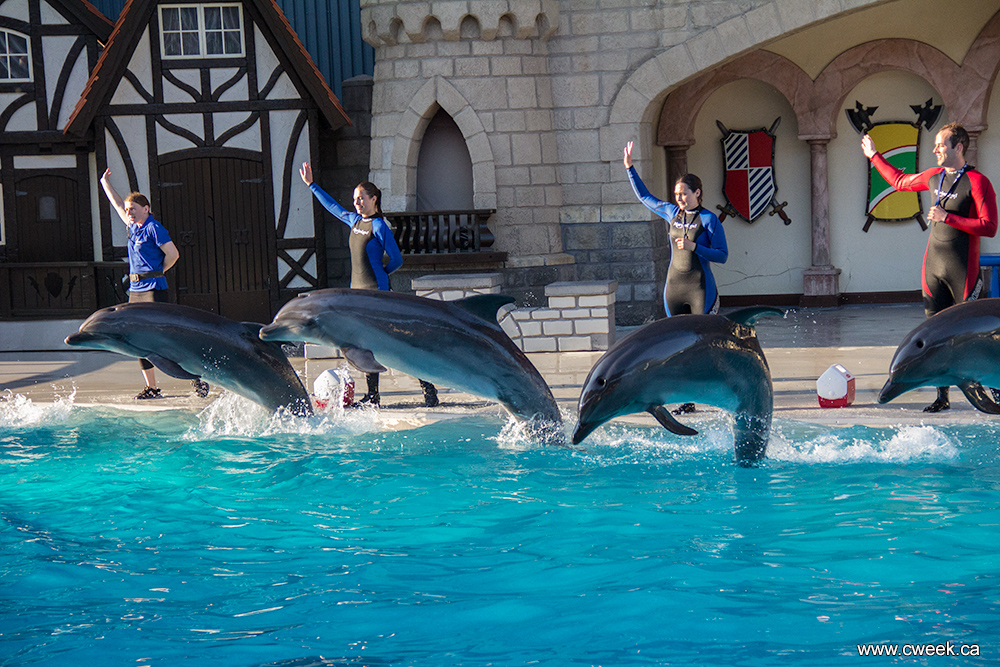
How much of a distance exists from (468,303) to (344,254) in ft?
25.9

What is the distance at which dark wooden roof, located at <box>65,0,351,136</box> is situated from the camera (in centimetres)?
1230

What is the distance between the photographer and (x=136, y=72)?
12602mm

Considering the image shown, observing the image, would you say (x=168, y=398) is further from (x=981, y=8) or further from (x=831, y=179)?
(x=981, y=8)

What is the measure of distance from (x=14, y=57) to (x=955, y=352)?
1219 centimetres

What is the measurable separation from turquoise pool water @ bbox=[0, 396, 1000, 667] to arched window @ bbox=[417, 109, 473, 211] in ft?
19.3

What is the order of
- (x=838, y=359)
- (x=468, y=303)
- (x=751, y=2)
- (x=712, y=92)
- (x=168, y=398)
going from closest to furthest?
(x=468, y=303) → (x=168, y=398) → (x=838, y=359) → (x=751, y=2) → (x=712, y=92)

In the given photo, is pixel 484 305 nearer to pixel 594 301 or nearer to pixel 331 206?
pixel 331 206

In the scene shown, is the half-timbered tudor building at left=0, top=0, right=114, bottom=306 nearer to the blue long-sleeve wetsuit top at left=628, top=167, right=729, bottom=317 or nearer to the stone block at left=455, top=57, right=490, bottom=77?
the stone block at left=455, top=57, right=490, bottom=77

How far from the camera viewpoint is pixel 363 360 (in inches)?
215

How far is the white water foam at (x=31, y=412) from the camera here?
24.4ft

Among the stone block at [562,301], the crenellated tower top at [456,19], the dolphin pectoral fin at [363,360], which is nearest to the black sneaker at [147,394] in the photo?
the dolphin pectoral fin at [363,360]

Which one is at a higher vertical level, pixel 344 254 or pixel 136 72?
pixel 136 72

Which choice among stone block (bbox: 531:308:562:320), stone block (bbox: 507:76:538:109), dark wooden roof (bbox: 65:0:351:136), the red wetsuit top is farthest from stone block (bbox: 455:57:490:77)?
the red wetsuit top

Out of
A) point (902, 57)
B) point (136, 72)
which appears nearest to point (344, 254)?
point (136, 72)
